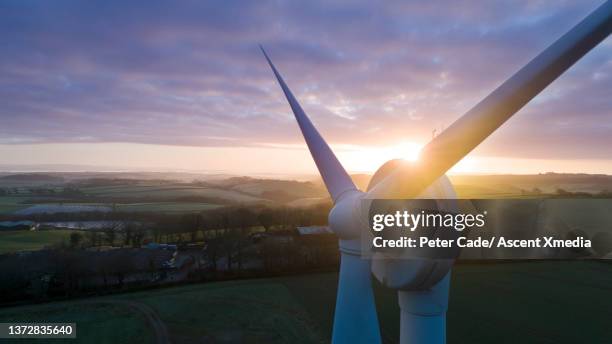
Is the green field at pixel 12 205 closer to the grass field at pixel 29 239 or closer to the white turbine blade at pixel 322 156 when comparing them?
the grass field at pixel 29 239

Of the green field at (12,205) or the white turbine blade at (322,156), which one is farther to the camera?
the green field at (12,205)

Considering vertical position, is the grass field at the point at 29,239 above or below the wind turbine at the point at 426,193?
below

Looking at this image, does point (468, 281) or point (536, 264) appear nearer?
point (468, 281)

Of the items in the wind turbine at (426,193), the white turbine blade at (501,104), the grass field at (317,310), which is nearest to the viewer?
the white turbine blade at (501,104)

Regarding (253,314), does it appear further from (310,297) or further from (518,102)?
(518,102)

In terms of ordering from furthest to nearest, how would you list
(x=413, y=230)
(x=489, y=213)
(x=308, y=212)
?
(x=308, y=212) < (x=489, y=213) < (x=413, y=230)

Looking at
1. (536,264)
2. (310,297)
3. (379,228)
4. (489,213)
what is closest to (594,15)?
(489,213)

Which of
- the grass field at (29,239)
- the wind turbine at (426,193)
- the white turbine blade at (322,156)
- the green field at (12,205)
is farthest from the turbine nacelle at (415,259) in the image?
the green field at (12,205)

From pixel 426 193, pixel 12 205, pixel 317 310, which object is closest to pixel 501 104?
pixel 426 193
